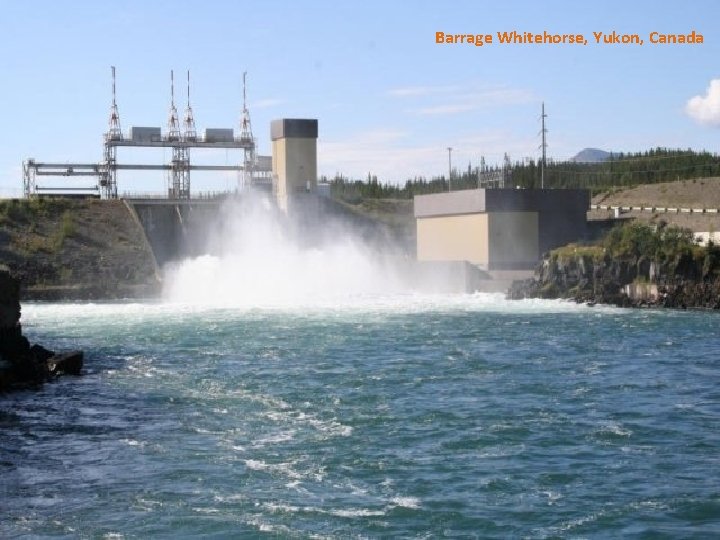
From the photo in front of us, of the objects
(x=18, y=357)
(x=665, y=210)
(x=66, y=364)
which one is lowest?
(x=66, y=364)

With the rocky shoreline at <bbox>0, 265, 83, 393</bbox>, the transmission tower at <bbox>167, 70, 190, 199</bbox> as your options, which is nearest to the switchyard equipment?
the transmission tower at <bbox>167, 70, 190, 199</bbox>

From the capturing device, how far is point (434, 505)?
17.2 metres

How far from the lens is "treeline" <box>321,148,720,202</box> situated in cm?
10475

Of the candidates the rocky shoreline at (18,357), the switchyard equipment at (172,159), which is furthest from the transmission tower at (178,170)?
the rocky shoreline at (18,357)

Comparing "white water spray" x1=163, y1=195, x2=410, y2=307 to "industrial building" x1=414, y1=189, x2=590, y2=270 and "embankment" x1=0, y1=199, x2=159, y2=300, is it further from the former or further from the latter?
"industrial building" x1=414, y1=189, x2=590, y2=270

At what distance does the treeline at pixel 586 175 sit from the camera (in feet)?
344

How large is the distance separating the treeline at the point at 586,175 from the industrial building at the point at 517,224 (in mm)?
27907

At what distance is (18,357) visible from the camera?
31031mm

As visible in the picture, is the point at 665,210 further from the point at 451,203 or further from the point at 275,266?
the point at 275,266

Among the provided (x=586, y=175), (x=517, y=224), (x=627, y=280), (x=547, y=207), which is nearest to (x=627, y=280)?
(x=627, y=280)

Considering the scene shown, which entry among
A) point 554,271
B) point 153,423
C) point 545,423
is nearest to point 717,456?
point 545,423

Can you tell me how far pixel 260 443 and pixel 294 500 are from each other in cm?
432

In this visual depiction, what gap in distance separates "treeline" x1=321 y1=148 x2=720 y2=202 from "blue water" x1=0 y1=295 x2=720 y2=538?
6322 centimetres

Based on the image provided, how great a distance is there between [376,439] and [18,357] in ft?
45.0
